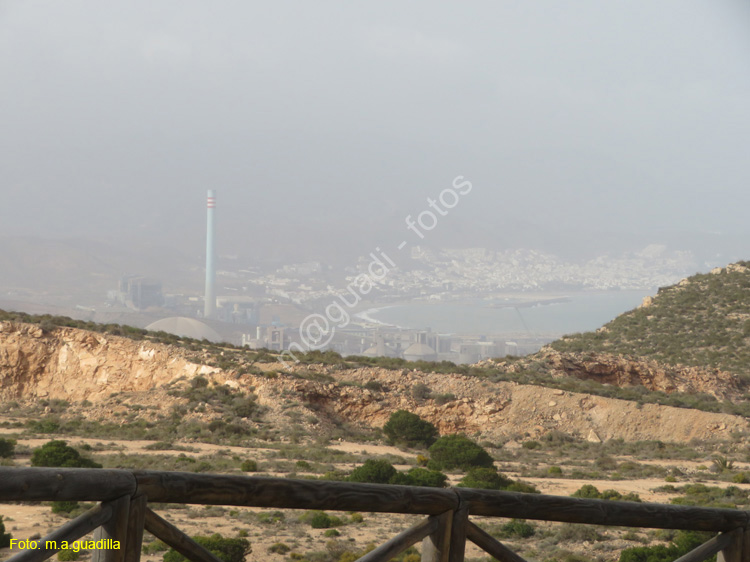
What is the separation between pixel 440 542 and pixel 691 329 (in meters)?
44.1

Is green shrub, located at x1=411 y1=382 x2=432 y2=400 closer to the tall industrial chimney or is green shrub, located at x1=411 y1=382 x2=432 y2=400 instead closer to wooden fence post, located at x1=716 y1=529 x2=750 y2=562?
wooden fence post, located at x1=716 y1=529 x2=750 y2=562

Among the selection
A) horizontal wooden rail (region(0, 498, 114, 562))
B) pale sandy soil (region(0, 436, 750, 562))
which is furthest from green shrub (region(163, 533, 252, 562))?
horizontal wooden rail (region(0, 498, 114, 562))

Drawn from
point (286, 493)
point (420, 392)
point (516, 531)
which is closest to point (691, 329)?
point (420, 392)

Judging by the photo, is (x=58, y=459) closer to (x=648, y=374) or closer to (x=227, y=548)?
(x=227, y=548)

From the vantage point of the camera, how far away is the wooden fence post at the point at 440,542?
→ 2.97 m

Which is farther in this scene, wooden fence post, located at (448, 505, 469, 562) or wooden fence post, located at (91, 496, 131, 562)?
wooden fence post, located at (448, 505, 469, 562)

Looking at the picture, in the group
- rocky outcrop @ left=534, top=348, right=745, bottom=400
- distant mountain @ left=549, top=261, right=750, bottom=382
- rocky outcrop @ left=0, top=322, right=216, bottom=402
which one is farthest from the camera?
distant mountain @ left=549, top=261, right=750, bottom=382

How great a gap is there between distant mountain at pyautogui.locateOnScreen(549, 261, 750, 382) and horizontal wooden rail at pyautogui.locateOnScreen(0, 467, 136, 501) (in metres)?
38.2

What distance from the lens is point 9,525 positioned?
10.3 metres

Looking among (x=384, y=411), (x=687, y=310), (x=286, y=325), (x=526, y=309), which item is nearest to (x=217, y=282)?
(x=286, y=325)

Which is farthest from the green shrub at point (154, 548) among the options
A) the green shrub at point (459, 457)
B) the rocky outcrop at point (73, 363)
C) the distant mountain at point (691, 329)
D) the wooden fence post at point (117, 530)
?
the distant mountain at point (691, 329)

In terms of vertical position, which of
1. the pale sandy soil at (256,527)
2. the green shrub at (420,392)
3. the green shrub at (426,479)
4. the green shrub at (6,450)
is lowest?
the green shrub at (6,450)

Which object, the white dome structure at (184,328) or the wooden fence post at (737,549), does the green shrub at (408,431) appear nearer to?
the wooden fence post at (737,549)

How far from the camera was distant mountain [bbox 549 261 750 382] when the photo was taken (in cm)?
3950
